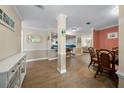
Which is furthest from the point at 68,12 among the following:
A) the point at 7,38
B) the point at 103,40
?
the point at 103,40

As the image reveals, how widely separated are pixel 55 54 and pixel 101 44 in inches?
139

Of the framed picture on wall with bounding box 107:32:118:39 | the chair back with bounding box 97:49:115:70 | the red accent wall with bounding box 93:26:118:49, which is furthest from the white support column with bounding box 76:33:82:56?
the chair back with bounding box 97:49:115:70

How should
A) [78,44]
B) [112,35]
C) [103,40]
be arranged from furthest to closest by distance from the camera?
[78,44] → [103,40] → [112,35]

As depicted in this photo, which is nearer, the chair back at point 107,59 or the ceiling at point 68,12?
the chair back at point 107,59

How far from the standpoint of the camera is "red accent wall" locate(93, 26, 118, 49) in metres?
5.90

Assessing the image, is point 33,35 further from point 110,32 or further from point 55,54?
point 110,32

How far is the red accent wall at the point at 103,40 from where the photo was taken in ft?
19.4

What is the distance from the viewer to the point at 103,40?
259 inches

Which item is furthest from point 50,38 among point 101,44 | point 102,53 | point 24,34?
point 102,53

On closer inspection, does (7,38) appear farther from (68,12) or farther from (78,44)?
(78,44)

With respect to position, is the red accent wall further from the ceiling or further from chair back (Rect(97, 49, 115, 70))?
chair back (Rect(97, 49, 115, 70))

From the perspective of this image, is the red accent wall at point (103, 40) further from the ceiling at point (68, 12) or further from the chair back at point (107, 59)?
the chair back at point (107, 59)

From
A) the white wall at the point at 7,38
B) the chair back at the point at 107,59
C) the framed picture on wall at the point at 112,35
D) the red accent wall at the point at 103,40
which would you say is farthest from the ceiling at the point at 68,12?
the red accent wall at the point at 103,40
